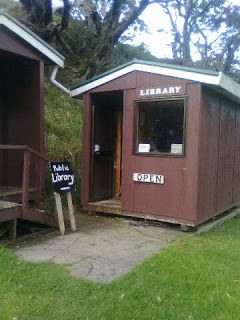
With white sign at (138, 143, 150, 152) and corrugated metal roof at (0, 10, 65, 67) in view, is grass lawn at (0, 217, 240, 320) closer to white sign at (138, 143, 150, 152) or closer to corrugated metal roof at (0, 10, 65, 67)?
white sign at (138, 143, 150, 152)

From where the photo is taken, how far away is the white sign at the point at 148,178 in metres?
6.25

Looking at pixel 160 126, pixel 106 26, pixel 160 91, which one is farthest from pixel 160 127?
pixel 106 26

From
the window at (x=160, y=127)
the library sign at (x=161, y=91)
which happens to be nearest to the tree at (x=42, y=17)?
the library sign at (x=161, y=91)

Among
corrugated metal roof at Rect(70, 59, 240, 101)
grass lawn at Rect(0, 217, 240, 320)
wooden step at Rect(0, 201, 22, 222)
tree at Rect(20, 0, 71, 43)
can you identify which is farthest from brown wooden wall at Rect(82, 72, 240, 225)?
tree at Rect(20, 0, 71, 43)

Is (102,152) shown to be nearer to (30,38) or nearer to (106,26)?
(30,38)

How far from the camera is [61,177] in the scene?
5660 mm

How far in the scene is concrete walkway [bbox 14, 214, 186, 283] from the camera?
4.26m

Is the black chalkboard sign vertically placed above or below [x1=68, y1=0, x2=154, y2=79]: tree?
below

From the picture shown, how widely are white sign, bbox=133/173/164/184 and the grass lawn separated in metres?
1.82

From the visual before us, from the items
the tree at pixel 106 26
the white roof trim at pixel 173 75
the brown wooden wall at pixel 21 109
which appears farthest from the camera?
the tree at pixel 106 26

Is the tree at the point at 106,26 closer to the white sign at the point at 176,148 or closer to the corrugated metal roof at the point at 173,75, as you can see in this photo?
the corrugated metal roof at the point at 173,75

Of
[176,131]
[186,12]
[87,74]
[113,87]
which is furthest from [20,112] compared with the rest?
[186,12]

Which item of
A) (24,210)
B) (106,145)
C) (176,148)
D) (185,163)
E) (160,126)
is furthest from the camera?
(106,145)

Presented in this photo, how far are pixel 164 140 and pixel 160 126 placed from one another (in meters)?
0.27
